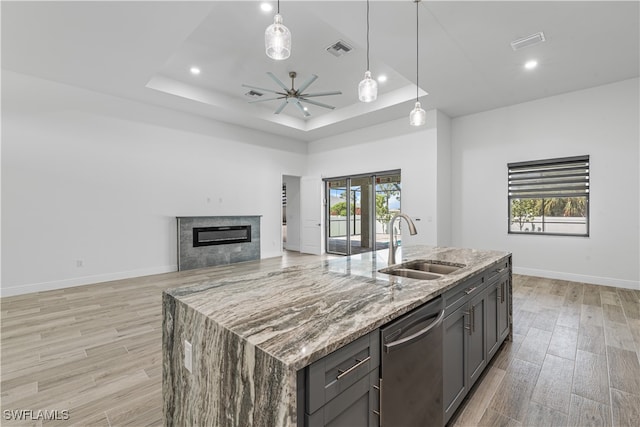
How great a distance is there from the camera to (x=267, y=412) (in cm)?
82

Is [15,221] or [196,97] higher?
[196,97]

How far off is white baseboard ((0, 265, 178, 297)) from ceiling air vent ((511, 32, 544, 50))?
6.56 m

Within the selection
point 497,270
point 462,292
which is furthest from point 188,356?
point 497,270

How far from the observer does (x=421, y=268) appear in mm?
2371

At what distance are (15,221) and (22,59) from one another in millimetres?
2260

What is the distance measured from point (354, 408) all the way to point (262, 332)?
16.4 inches

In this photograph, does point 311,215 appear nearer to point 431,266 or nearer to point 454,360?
point 431,266

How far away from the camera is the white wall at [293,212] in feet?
28.0

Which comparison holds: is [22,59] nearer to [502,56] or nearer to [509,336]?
[502,56]

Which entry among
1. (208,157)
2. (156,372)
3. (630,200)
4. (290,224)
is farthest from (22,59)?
(630,200)

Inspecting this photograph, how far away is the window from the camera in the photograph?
15.8ft

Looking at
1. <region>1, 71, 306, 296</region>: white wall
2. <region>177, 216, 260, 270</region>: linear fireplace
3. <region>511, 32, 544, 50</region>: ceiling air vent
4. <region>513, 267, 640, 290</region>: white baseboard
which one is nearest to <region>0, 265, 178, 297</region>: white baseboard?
<region>1, 71, 306, 296</region>: white wall

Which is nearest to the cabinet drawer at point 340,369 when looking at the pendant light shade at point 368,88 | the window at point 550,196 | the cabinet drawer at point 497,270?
the cabinet drawer at point 497,270

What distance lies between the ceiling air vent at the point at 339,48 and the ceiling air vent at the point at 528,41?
206cm
